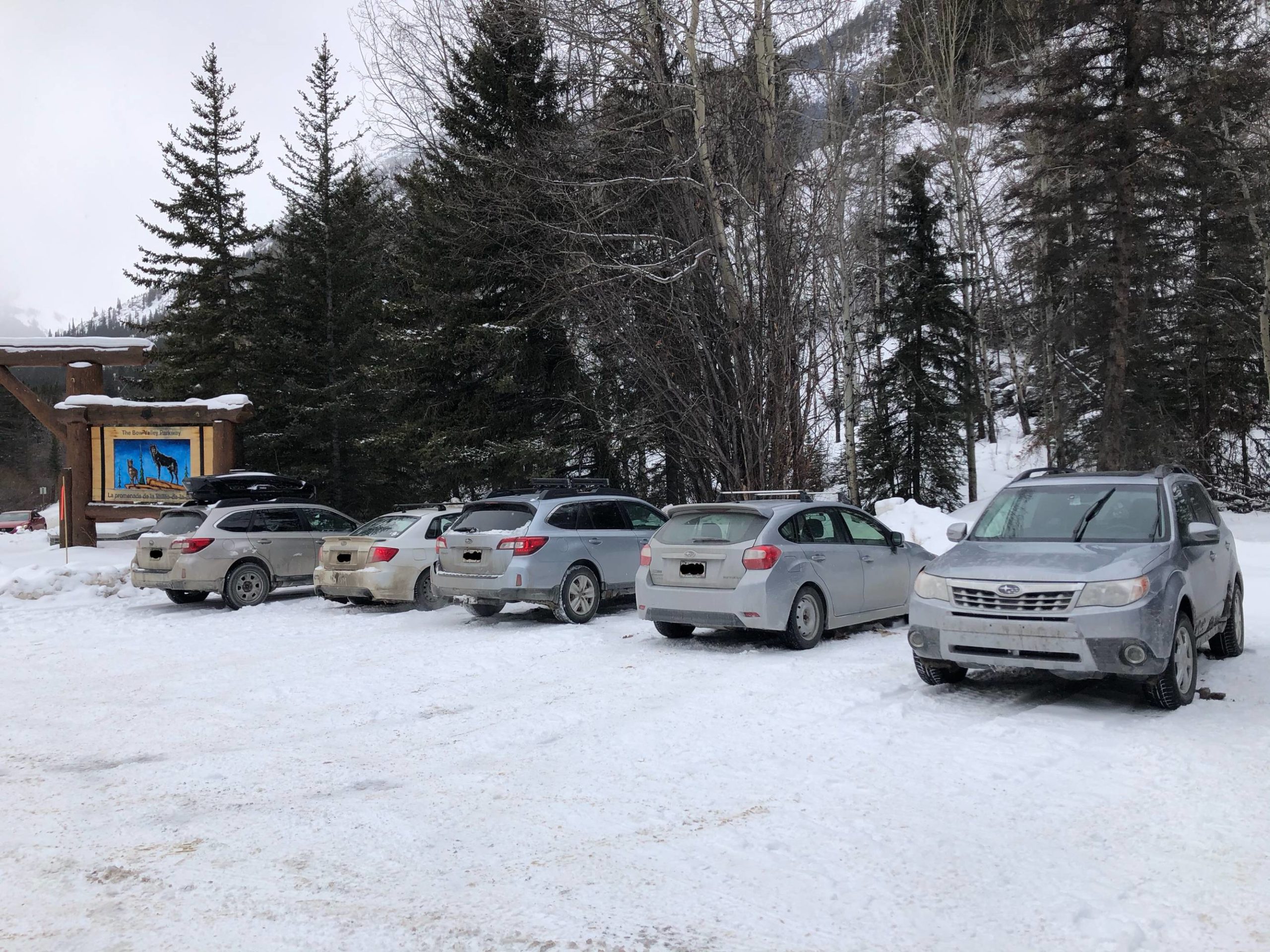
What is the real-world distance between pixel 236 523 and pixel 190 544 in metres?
0.78

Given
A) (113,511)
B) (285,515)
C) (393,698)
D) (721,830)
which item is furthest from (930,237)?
(721,830)

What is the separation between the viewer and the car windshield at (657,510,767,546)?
9547 mm

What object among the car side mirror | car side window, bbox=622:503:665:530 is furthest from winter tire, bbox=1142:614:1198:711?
car side window, bbox=622:503:665:530

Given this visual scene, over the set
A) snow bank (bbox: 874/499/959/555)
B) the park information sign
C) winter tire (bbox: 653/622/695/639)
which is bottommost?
winter tire (bbox: 653/622/695/639)

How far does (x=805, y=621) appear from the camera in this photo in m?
9.59

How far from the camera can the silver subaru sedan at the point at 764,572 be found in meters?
9.24

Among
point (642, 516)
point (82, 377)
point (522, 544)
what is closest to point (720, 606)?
point (522, 544)

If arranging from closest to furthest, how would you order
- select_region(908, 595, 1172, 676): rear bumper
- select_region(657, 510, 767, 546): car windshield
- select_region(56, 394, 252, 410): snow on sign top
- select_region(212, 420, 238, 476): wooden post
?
select_region(908, 595, 1172, 676): rear bumper < select_region(657, 510, 767, 546): car windshield < select_region(56, 394, 252, 410): snow on sign top < select_region(212, 420, 238, 476): wooden post

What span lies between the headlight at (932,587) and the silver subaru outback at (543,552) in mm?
5162

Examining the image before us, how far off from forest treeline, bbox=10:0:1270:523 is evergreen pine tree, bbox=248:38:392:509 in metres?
0.12

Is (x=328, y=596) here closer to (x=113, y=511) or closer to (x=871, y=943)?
(x=113, y=511)

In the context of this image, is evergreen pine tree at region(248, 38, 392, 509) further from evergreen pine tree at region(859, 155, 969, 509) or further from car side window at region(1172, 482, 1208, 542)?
car side window at region(1172, 482, 1208, 542)

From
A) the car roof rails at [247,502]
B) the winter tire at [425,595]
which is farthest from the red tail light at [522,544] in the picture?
the car roof rails at [247,502]

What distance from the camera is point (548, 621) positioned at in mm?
12164
